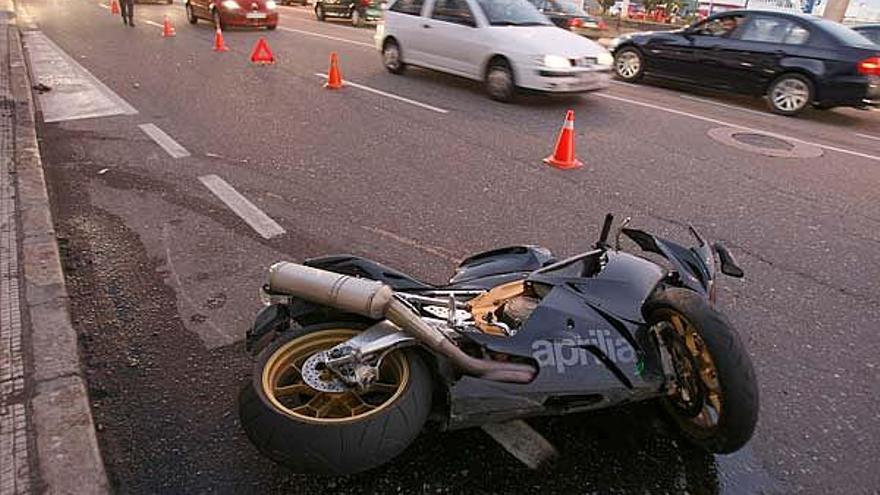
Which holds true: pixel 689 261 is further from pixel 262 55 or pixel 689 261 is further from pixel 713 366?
pixel 262 55

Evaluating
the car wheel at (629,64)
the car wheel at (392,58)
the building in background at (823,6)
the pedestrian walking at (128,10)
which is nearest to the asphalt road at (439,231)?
the car wheel at (392,58)

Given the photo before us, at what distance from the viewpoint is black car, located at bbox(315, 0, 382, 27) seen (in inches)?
901

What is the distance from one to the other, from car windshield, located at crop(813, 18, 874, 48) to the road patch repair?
33.8 ft

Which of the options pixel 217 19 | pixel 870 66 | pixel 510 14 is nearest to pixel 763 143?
pixel 870 66

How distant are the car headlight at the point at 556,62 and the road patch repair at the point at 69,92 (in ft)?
18.6

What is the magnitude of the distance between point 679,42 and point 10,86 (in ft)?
35.2

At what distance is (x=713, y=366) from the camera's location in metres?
2.35

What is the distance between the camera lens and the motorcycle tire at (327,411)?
2.20 m

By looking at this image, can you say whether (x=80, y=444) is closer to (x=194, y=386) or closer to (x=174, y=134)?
(x=194, y=386)

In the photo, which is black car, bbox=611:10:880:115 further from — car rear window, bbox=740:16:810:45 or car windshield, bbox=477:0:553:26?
car windshield, bbox=477:0:553:26

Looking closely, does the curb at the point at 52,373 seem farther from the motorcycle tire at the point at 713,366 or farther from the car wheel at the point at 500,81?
the car wheel at the point at 500,81

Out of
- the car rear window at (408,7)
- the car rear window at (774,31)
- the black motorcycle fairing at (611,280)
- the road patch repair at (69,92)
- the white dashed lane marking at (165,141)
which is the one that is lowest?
the road patch repair at (69,92)

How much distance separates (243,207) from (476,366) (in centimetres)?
346

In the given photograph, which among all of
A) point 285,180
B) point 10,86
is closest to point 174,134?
point 285,180
